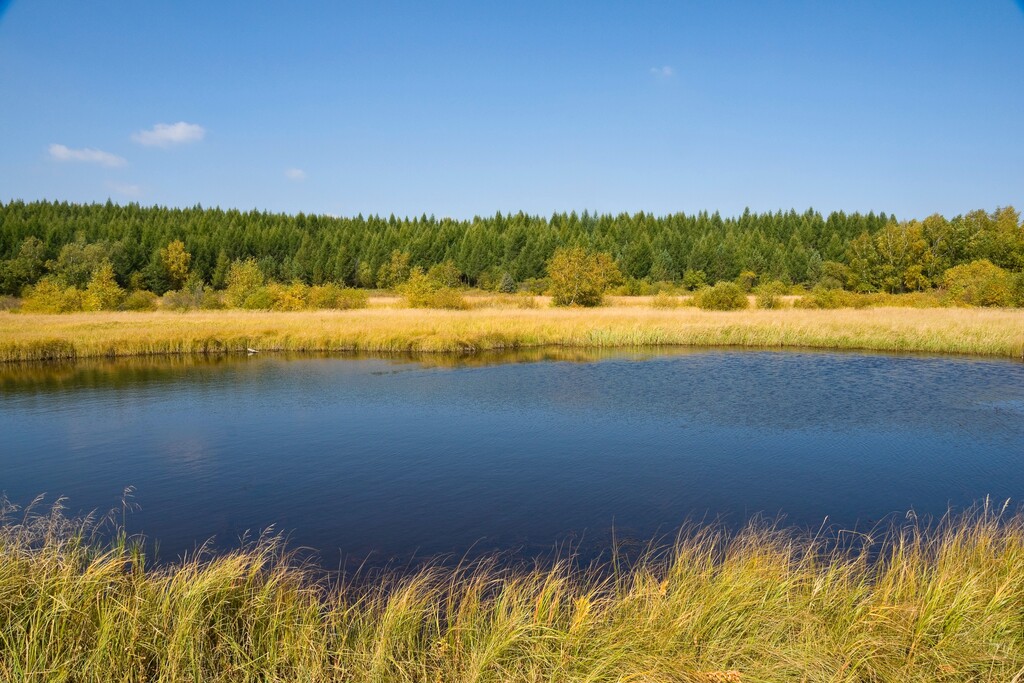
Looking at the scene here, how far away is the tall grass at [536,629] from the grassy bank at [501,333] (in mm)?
22106

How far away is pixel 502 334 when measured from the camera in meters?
28.7

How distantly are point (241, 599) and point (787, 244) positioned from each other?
91496 millimetres

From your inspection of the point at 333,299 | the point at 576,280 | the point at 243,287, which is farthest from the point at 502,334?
the point at 243,287

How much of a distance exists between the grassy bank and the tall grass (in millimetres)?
22106

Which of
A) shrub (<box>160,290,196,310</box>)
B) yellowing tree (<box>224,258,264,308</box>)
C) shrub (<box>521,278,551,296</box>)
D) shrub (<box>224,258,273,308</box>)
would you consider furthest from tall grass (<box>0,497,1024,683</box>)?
shrub (<box>521,278,551,296</box>)

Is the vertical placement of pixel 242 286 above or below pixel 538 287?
below

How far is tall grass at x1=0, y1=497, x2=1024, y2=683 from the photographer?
4328 mm

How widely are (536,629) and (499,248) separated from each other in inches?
3182

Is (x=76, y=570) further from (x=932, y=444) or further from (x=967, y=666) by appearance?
(x=932, y=444)

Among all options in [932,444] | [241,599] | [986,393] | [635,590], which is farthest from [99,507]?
[986,393]

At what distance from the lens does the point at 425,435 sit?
13.2 metres

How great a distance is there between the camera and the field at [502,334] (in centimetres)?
2550

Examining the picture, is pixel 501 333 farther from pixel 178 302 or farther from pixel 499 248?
pixel 499 248

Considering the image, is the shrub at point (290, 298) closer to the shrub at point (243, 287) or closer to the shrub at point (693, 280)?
the shrub at point (243, 287)
